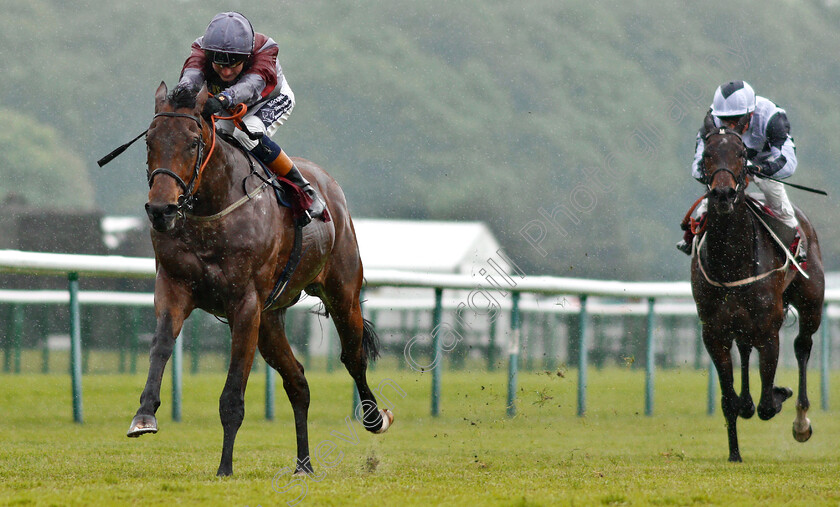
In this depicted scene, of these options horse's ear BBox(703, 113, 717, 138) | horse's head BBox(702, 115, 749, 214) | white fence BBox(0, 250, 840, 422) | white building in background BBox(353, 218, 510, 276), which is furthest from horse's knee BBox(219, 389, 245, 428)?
white building in background BBox(353, 218, 510, 276)

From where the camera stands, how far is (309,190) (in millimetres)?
6156

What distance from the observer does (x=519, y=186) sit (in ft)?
115

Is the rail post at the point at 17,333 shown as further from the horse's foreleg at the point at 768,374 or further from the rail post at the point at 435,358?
the horse's foreleg at the point at 768,374

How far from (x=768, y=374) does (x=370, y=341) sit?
2617 millimetres

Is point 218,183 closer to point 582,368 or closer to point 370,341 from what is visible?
point 370,341

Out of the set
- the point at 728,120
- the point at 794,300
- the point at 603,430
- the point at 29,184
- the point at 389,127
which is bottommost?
the point at 603,430

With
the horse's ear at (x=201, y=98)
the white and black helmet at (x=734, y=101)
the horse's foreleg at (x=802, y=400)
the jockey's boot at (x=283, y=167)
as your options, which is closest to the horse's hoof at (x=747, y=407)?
the horse's foreleg at (x=802, y=400)

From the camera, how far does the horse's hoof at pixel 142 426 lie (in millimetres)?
4664

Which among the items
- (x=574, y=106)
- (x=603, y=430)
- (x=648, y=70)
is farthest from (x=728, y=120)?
(x=648, y=70)

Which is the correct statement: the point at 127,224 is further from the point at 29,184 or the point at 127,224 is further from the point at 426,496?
the point at 426,496

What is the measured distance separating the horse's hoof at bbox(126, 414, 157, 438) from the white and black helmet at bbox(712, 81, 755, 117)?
14.1 ft

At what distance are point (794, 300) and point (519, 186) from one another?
1057 inches

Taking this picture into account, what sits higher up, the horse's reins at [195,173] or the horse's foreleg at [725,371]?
the horse's reins at [195,173]

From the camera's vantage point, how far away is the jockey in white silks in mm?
7215
